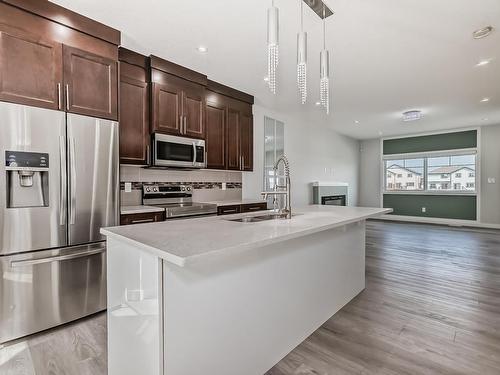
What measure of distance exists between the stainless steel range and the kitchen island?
138 centimetres

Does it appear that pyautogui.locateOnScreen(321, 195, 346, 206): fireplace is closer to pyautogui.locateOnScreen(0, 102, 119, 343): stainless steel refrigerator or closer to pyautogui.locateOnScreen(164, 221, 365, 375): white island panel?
pyautogui.locateOnScreen(164, 221, 365, 375): white island panel

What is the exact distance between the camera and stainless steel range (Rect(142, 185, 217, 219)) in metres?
3.03

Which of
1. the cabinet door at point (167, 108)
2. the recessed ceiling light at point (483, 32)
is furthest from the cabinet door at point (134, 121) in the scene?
the recessed ceiling light at point (483, 32)

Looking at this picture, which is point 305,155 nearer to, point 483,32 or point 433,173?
point 483,32

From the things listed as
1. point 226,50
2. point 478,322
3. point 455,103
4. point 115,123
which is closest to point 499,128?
point 455,103

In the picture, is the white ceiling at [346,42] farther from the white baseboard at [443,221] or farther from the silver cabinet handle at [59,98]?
the white baseboard at [443,221]

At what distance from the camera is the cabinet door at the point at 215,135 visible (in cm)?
374

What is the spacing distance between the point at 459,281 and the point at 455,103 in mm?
3338

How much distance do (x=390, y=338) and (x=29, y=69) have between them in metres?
3.39

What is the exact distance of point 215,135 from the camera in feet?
12.6

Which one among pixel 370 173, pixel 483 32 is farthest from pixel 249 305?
pixel 370 173

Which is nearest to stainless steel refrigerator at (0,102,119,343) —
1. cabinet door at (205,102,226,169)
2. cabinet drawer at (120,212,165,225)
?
cabinet drawer at (120,212,165,225)

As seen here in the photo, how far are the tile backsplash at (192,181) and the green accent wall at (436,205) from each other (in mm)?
5779

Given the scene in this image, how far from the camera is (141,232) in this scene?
145 cm
